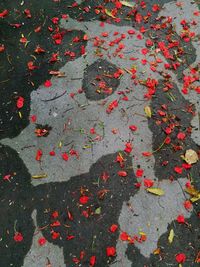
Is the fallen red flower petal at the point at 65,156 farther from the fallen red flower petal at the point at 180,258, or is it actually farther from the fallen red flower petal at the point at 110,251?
the fallen red flower petal at the point at 180,258

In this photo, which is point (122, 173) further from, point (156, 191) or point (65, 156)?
point (65, 156)

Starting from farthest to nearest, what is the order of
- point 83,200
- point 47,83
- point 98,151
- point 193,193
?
point 47,83 → point 98,151 → point 193,193 → point 83,200

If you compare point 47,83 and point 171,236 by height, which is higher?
point 47,83

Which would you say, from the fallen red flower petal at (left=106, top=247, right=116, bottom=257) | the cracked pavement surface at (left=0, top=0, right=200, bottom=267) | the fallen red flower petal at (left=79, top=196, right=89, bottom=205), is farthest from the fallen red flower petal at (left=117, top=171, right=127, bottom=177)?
the fallen red flower petal at (left=106, top=247, right=116, bottom=257)

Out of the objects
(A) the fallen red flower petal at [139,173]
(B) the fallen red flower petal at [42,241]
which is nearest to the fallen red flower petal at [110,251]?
(B) the fallen red flower petal at [42,241]

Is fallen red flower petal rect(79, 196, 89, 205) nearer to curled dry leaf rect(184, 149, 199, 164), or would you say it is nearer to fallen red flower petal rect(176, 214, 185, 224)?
fallen red flower petal rect(176, 214, 185, 224)

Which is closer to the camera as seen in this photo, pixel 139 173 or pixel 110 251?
pixel 110 251

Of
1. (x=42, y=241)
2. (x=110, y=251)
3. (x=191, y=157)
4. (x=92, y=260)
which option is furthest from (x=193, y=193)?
(x=42, y=241)

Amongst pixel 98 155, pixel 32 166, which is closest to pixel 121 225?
pixel 98 155

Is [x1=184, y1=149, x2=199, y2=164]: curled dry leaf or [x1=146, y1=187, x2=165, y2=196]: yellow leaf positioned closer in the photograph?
[x1=146, y1=187, x2=165, y2=196]: yellow leaf

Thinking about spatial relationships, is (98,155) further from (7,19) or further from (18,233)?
(7,19)
